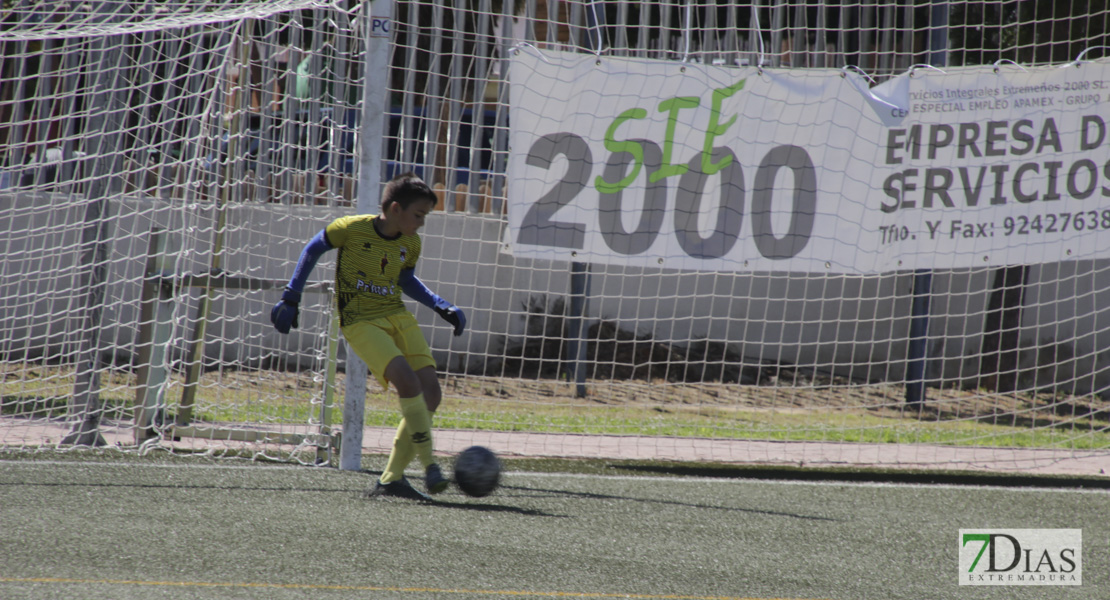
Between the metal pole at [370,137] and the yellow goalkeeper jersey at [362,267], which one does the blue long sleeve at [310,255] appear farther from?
the metal pole at [370,137]

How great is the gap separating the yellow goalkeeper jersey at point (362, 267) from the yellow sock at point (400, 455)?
55 centimetres

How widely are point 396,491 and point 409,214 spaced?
1.30 meters

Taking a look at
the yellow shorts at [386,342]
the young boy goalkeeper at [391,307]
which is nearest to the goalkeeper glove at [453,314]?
the young boy goalkeeper at [391,307]

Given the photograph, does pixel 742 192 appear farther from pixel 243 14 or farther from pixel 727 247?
pixel 243 14

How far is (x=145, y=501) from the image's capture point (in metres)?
4.11

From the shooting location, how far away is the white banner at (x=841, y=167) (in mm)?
6215

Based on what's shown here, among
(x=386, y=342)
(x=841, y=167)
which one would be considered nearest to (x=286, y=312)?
(x=386, y=342)

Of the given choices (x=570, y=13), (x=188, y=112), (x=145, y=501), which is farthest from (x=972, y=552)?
(x=570, y=13)

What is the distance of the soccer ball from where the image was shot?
4.06m

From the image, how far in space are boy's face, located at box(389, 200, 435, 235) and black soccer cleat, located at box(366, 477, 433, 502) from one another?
1.20 meters

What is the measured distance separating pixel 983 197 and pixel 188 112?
6.50 meters

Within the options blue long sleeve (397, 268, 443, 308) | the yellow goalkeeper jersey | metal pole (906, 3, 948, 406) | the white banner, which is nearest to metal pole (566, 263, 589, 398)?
the white banner

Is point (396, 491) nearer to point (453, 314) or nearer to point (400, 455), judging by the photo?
point (400, 455)

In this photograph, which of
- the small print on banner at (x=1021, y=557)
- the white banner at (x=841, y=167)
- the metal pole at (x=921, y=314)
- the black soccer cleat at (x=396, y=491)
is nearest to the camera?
the small print on banner at (x=1021, y=557)
